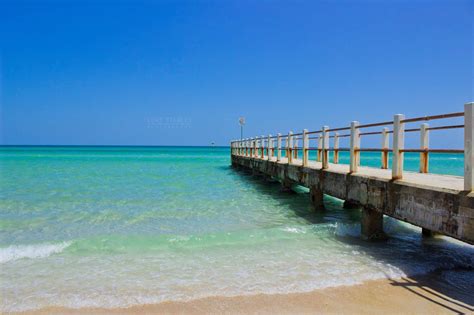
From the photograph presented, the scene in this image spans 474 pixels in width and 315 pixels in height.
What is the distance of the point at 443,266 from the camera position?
228 inches

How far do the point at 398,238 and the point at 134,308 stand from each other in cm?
545

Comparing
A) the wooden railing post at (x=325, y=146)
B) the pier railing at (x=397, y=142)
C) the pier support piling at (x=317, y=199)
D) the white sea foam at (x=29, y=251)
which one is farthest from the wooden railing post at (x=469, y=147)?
the white sea foam at (x=29, y=251)

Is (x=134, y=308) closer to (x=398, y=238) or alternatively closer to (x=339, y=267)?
(x=339, y=267)

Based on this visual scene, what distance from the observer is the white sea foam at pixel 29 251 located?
6591 millimetres

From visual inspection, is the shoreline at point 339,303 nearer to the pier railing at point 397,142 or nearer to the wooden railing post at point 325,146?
the pier railing at point 397,142

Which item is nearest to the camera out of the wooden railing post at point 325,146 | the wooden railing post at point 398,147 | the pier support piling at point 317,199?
the wooden railing post at point 398,147

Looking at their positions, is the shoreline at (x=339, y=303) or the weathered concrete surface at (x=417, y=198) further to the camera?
the weathered concrete surface at (x=417, y=198)

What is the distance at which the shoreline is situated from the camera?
4352 mm

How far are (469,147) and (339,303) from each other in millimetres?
2546

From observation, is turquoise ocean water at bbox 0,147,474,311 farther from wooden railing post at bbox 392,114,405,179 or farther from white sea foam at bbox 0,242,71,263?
wooden railing post at bbox 392,114,405,179

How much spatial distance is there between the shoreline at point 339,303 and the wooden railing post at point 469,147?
4.59ft

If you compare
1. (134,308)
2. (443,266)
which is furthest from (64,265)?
(443,266)

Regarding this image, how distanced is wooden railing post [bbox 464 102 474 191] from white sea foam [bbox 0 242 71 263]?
6.71m

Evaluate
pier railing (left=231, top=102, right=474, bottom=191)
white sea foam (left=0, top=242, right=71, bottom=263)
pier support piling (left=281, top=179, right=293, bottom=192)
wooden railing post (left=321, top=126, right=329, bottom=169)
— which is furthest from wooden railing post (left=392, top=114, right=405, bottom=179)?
pier support piling (left=281, top=179, right=293, bottom=192)
